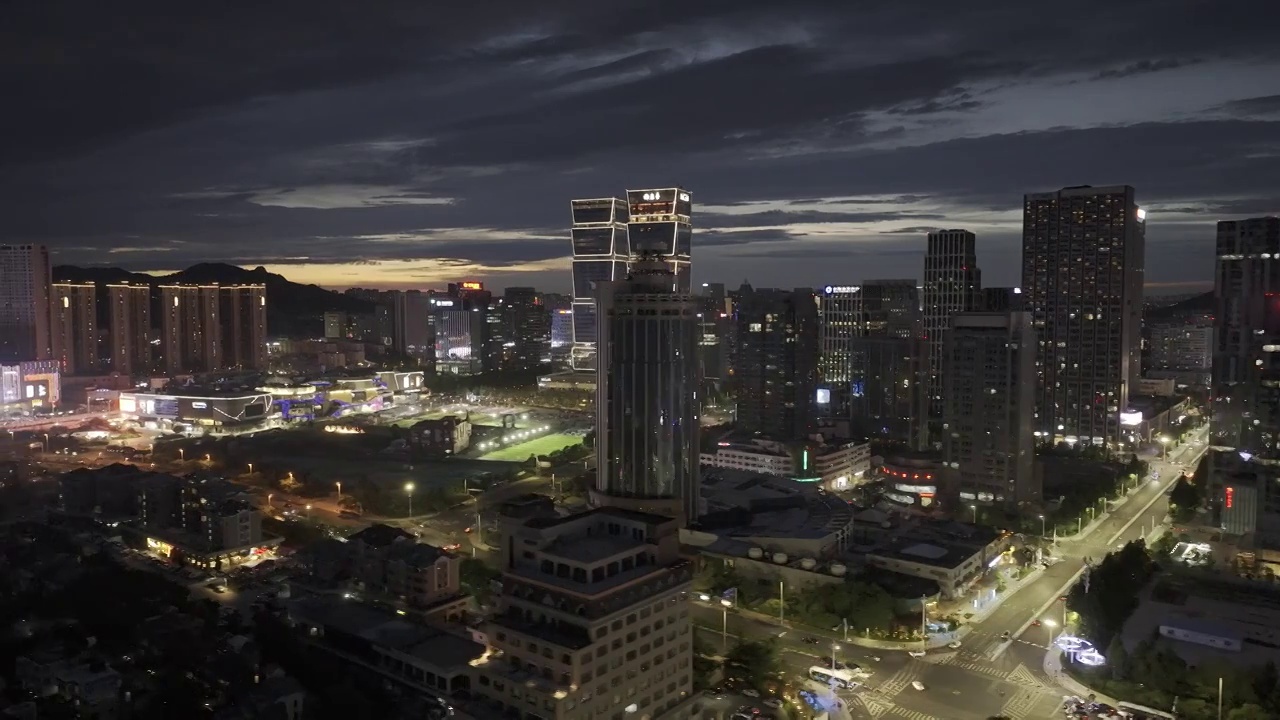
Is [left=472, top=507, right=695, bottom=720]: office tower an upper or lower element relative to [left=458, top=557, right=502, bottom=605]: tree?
upper

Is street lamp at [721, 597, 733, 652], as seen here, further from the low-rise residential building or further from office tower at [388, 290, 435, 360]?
office tower at [388, 290, 435, 360]

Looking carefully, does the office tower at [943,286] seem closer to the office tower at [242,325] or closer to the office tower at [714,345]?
the office tower at [714,345]

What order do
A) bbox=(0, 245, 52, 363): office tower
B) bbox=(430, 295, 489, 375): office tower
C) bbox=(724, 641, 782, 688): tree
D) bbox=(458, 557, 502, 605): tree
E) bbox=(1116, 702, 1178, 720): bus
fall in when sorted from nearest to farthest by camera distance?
1. bbox=(1116, 702, 1178, 720): bus
2. bbox=(724, 641, 782, 688): tree
3. bbox=(458, 557, 502, 605): tree
4. bbox=(0, 245, 52, 363): office tower
5. bbox=(430, 295, 489, 375): office tower

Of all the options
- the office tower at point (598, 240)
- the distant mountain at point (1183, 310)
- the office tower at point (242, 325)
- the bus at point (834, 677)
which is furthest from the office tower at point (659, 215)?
the distant mountain at point (1183, 310)

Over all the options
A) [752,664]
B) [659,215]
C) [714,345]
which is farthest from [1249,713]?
[714,345]

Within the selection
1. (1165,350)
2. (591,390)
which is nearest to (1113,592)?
(591,390)

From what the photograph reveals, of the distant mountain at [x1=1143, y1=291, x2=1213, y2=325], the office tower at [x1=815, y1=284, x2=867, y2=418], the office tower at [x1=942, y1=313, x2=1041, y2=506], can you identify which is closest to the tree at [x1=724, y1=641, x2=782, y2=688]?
the office tower at [x1=942, y1=313, x2=1041, y2=506]

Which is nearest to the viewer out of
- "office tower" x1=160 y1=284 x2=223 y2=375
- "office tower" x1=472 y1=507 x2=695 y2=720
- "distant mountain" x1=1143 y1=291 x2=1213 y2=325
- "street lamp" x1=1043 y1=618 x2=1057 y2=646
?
"office tower" x1=472 y1=507 x2=695 y2=720

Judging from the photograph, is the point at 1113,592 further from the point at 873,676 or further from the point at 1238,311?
the point at 1238,311

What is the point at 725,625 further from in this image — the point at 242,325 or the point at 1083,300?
the point at 242,325
